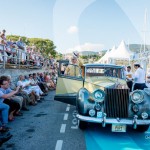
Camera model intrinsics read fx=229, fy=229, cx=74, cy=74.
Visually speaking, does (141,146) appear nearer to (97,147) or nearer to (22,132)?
(97,147)

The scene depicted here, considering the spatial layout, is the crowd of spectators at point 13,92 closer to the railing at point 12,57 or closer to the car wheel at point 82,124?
the railing at point 12,57

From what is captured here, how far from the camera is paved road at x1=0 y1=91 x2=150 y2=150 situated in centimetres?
529

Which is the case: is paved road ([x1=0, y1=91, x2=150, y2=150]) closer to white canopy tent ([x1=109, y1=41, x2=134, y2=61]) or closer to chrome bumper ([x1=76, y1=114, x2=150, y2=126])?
chrome bumper ([x1=76, y1=114, x2=150, y2=126])

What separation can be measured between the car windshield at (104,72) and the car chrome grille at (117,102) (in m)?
2.31

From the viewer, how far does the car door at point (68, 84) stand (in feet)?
27.2

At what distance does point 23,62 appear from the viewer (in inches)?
631

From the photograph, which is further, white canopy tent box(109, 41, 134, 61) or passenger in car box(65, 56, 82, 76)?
white canopy tent box(109, 41, 134, 61)

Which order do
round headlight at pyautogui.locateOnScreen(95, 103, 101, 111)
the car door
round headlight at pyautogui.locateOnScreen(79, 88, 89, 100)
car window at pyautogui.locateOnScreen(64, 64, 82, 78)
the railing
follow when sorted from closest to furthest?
1. round headlight at pyautogui.locateOnScreen(95, 103, 101, 111)
2. round headlight at pyautogui.locateOnScreen(79, 88, 89, 100)
3. the car door
4. car window at pyautogui.locateOnScreen(64, 64, 82, 78)
5. the railing

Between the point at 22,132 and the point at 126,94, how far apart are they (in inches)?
120

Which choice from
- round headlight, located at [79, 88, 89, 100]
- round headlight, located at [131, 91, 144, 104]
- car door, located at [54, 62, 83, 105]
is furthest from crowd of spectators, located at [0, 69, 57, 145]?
round headlight, located at [131, 91, 144, 104]

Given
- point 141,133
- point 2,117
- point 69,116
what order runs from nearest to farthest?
point 2,117
point 141,133
point 69,116

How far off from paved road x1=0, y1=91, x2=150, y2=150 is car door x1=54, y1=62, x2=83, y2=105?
0.76m

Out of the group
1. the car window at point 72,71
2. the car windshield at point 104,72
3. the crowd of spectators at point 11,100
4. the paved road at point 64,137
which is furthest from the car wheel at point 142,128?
the crowd of spectators at point 11,100

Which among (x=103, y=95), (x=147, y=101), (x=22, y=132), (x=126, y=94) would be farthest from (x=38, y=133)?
(x=147, y=101)
